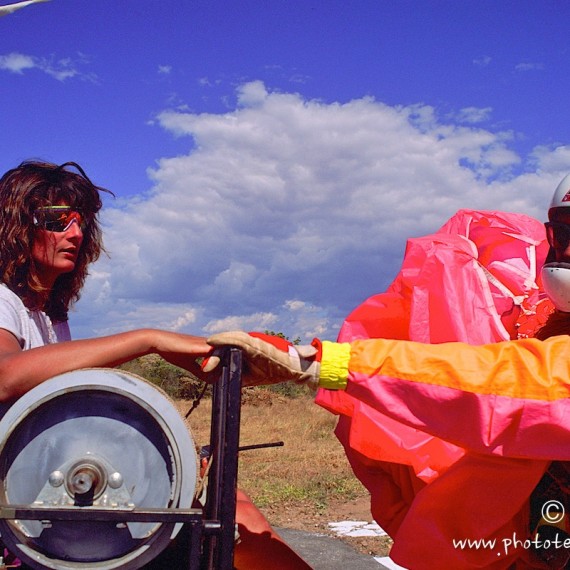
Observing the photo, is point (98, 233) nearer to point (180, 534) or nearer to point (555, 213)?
point (180, 534)

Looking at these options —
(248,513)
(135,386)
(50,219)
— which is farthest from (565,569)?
(50,219)

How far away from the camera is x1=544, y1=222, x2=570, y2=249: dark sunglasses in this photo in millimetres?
2543

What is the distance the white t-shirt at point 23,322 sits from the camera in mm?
2320

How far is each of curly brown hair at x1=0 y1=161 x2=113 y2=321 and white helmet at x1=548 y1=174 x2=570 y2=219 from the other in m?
1.88

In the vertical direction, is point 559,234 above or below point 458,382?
above

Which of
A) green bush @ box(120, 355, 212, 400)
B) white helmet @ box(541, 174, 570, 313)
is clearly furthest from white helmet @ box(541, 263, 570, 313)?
green bush @ box(120, 355, 212, 400)

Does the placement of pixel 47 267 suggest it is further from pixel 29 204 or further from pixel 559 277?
pixel 559 277

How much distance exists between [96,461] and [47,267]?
123 centimetres

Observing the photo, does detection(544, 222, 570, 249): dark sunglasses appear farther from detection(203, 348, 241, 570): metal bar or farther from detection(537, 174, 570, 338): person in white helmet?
detection(203, 348, 241, 570): metal bar

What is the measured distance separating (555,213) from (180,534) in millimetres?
1806

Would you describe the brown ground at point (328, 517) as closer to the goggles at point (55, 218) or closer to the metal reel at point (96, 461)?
the goggles at point (55, 218)

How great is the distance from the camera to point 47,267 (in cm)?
275

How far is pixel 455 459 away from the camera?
2541mm

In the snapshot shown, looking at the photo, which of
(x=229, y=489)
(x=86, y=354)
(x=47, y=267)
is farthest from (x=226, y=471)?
Answer: (x=47, y=267)
